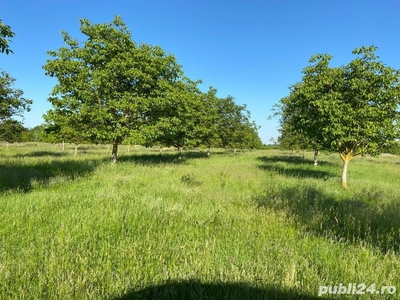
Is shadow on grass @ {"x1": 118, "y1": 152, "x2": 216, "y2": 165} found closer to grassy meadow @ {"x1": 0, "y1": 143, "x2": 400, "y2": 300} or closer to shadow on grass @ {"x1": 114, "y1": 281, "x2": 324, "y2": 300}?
grassy meadow @ {"x1": 0, "y1": 143, "x2": 400, "y2": 300}

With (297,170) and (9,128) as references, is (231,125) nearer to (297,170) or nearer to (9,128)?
(297,170)

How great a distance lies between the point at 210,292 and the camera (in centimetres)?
295

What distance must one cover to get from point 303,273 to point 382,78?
37.0ft

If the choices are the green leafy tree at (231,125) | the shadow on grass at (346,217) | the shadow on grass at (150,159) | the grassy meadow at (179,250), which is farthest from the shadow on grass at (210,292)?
the green leafy tree at (231,125)

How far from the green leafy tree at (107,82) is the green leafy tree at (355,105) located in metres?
9.59

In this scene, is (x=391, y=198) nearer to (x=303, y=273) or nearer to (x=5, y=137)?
(x=303, y=273)

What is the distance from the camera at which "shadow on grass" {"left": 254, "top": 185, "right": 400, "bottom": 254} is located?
5.00 metres

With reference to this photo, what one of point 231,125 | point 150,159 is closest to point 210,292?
point 150,159

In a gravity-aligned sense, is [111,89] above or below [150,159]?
above

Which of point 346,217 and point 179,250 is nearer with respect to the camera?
point 179,250

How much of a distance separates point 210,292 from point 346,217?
5.32 m

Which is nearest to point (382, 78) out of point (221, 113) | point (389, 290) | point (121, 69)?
point (389, 290)

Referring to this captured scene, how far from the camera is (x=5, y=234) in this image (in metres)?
4.36

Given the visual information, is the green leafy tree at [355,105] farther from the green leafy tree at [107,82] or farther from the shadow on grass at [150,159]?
the shadow on grass at [150,159]
